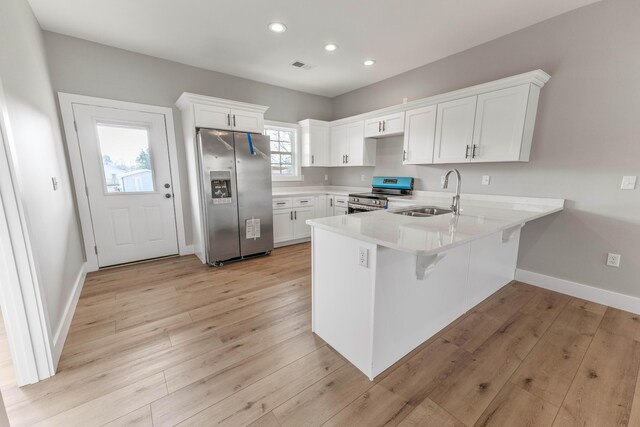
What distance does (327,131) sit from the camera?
4762 millimetres

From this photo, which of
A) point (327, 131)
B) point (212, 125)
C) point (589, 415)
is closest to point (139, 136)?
point (212, 125)

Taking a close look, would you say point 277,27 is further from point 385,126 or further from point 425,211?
point 425,211

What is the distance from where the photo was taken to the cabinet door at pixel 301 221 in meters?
4.32

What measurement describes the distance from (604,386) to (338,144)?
407 centimetres

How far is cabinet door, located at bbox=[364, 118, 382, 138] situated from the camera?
389 centimetres

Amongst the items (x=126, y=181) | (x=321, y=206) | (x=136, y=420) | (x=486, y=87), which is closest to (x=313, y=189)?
(x=321, y=206)

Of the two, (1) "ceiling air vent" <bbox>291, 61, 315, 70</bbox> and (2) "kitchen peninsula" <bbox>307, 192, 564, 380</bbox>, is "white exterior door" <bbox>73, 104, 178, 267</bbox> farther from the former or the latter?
(2) "kitchen peninsula" <bbox>307, 192, 564, 380</bbox>

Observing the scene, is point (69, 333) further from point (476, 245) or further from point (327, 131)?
point (327, 131)

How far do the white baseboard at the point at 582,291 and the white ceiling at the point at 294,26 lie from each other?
2601 mm

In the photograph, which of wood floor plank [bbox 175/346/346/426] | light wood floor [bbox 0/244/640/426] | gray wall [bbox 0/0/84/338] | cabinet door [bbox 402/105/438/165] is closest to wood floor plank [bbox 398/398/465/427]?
light wood floor [bbox 0/244/640/426]

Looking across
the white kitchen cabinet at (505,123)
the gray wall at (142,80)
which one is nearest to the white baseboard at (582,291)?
the white kitchen cabinet at (505,123)

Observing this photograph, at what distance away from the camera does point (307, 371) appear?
64.2 inches

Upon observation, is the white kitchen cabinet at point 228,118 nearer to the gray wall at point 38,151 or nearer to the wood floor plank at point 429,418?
the gray wall at point 38,151

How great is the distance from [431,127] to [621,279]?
7.64 feet
